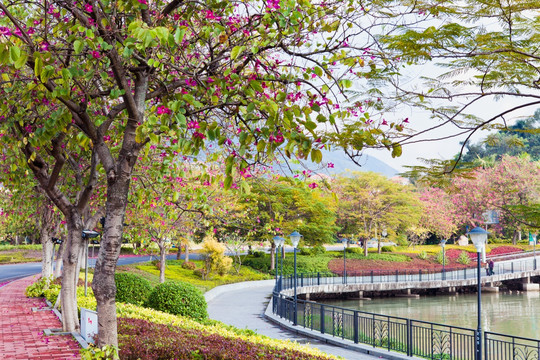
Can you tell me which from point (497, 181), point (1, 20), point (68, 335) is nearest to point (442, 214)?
point (497, 181)

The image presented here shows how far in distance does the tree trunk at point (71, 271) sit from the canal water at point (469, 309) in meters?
19.4

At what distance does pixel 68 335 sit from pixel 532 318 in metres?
25.5

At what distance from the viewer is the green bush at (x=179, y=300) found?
54.1 feet

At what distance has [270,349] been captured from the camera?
900 centimetres

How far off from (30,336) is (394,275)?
102 ft

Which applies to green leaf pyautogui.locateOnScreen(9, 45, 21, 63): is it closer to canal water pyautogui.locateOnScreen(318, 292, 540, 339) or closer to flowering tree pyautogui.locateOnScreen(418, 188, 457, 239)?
canal water pyautogui.locateOnScreen(318, 292, 540, 339)

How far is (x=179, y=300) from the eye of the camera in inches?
651

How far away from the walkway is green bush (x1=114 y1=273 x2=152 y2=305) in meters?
3.83

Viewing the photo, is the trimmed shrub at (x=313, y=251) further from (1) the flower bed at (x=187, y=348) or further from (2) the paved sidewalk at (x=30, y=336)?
(1) the flower bed at (x=187, y=348)

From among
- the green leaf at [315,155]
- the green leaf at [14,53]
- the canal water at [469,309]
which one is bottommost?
the canal water at [469,309]

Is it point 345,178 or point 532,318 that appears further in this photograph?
point 345,178

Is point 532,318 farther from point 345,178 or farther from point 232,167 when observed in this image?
point 232,167

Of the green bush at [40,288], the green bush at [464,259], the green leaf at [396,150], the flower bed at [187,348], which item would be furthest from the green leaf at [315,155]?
the green bush at [464,259]

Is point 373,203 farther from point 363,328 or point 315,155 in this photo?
point 315,155
